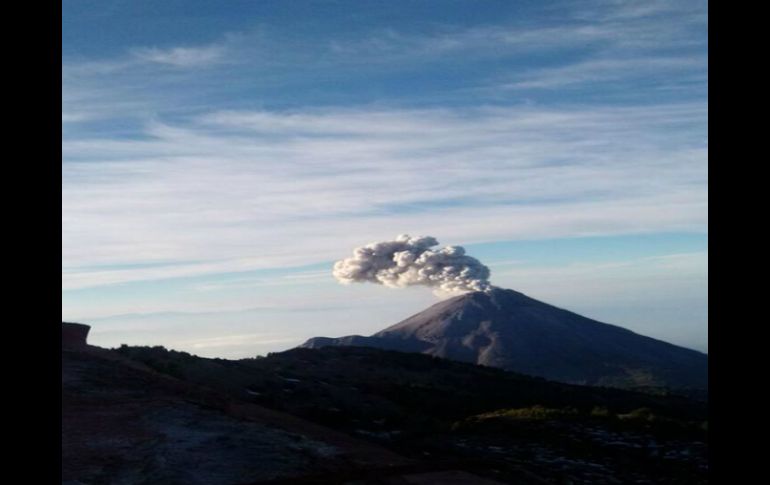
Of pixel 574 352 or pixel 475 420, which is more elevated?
pixel 574 352

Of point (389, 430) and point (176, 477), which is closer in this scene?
point (176, 477)

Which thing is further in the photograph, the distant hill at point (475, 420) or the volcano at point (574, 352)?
the volcano at point (574, 352)

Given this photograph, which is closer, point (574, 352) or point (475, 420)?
point (475, 420)

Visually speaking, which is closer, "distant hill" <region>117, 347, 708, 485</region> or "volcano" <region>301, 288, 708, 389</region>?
"distant hill" <region>117, 347, 708, 485</region>

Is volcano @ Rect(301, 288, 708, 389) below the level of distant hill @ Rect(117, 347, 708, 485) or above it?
above

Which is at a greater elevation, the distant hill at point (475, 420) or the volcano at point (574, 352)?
the volcano at point (574, 352)
